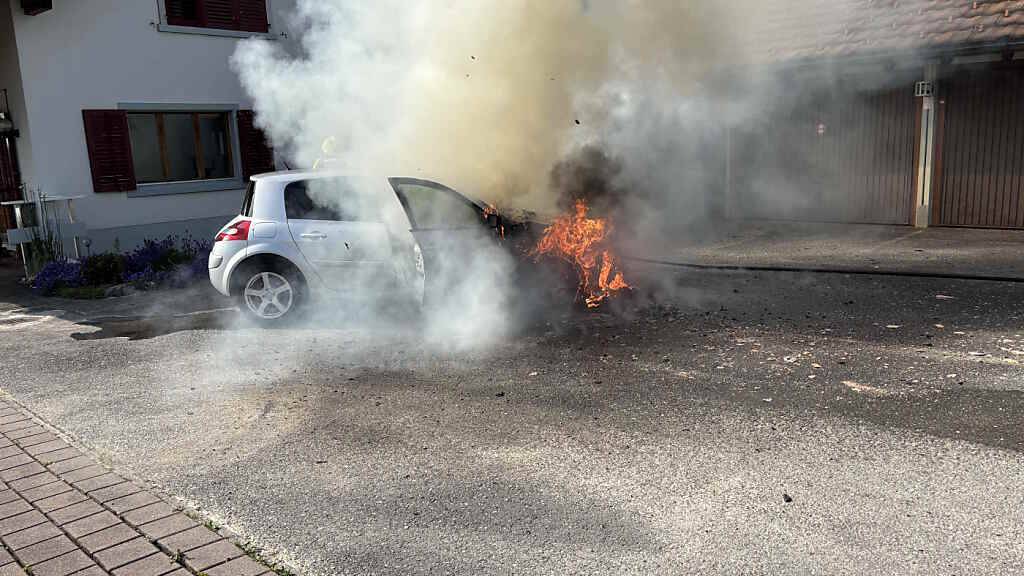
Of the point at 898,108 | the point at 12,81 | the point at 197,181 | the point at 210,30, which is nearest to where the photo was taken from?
the point at 12,81

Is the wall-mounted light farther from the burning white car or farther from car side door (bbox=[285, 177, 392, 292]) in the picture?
car side door (bbox=[285, 177, 392, 292])

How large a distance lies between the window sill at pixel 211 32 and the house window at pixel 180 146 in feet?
4.44

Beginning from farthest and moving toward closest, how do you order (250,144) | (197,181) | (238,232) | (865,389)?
(250,144), (197,181), (238,232), (865,389)

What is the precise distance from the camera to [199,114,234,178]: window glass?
13711 millimetres

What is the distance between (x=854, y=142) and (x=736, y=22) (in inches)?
191

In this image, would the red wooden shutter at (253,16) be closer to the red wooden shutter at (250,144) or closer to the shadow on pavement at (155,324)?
the red wooden shutter at (250,144)

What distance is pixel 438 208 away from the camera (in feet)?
25.4

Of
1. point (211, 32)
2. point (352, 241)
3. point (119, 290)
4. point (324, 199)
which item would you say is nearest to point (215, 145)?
point (211, 32)

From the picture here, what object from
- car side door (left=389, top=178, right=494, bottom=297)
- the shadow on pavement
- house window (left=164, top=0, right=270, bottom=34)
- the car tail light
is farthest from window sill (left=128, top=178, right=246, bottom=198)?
car side door (left=389, top=178, right=494, bottom=297)

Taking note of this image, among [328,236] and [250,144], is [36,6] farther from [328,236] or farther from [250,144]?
[328,236]

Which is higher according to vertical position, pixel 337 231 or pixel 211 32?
pixel 211 32

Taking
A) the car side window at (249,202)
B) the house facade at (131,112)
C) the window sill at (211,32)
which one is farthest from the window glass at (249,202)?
the window sill at (211,32)

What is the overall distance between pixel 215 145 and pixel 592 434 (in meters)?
11.4

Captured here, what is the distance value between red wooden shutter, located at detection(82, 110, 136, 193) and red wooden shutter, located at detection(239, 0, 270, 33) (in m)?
2.72
